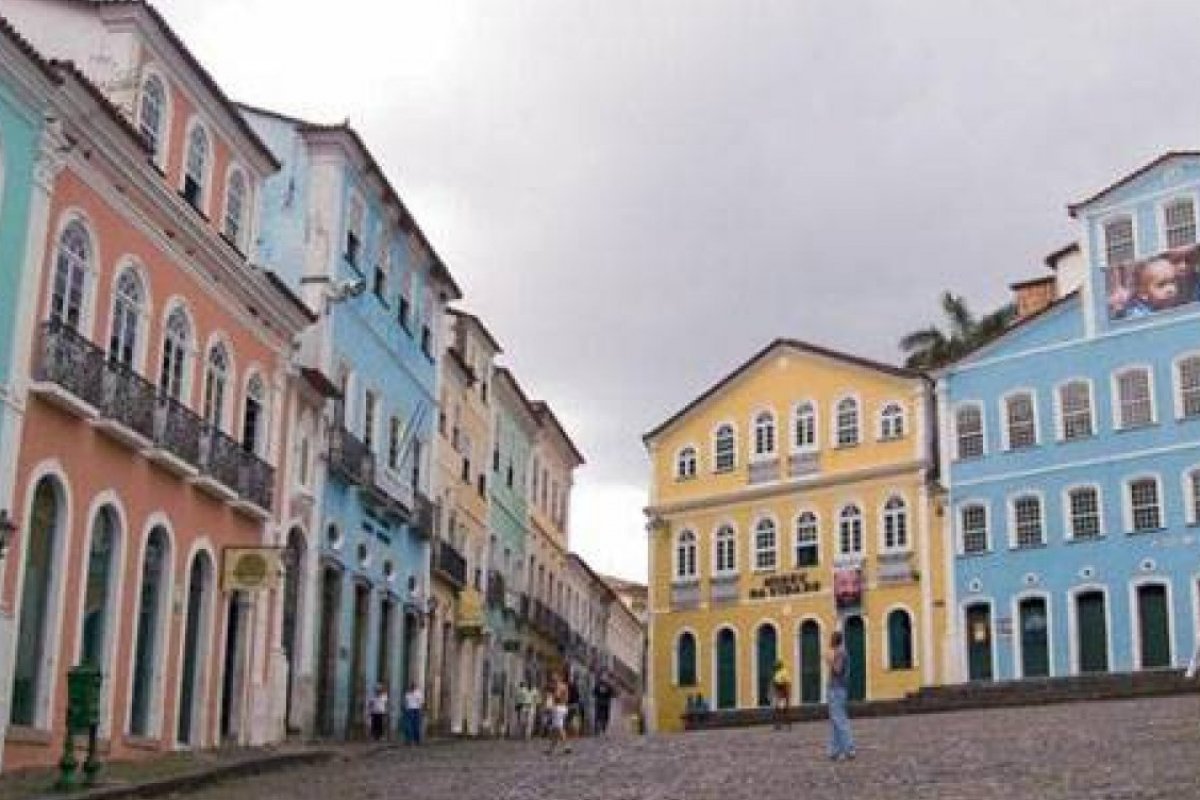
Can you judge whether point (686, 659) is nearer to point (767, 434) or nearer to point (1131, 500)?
point (767, 434)

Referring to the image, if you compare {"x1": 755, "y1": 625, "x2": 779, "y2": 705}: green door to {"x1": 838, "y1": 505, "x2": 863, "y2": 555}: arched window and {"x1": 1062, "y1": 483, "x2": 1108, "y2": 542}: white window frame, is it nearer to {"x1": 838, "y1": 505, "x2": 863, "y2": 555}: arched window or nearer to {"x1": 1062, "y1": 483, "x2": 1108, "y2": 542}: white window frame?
{"x1": 838, "y1": 505, "x2": 863, "y2": 555}: arched window

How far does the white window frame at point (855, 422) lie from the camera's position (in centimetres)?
5047

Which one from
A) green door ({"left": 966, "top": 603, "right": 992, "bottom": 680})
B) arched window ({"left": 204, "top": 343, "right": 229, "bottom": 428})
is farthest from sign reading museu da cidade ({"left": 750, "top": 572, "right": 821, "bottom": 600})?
arched window ({"left": 204, "top": 343, "right": 229, "bottom": 428})

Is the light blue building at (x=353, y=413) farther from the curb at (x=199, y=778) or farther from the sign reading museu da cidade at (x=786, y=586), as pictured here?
the sign reading museu da cidade at (x=786, y=586)

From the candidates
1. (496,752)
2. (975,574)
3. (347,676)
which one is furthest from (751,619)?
(496,752)

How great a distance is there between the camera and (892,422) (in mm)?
49938

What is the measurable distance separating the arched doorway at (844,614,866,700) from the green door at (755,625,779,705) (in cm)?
253

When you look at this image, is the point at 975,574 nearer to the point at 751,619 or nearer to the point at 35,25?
the point at 751,619

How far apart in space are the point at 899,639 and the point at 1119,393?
8.64m

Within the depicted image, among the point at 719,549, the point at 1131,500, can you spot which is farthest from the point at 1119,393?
the point at 719,549

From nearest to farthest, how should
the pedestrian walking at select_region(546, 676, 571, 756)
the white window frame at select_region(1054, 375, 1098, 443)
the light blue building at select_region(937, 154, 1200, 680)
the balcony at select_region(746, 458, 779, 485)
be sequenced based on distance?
the pedestrian walking at select_region(546, 676, 571, 756)
the light blue building at select_region(937, 154, 1200, 680)
the white window frame at select_region(1054, 375, 1098, 443)
the balcony at select_region(746, 458, 779, 485)

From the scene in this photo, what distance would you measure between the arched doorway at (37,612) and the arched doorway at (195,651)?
14.6 ft

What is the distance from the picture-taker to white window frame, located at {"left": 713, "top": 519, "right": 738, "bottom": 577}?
52594 millimetres

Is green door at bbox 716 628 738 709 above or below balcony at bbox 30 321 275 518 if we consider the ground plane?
below
